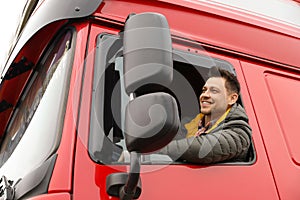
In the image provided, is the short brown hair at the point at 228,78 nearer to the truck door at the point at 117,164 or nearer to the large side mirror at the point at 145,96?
the truck door at the point at 117,164

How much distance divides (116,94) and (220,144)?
56cm

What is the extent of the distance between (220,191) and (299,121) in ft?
2.49

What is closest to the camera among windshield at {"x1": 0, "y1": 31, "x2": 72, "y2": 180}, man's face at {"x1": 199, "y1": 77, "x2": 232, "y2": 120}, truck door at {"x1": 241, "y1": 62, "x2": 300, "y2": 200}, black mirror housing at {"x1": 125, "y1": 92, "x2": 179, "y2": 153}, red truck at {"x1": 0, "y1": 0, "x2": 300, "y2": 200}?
black mirror housing at {"x1": 125, "y1": 92, "x2": 179, "y2": 153}

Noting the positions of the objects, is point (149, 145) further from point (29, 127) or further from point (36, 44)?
point (36, 44)

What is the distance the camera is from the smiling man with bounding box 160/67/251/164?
6.55 ft

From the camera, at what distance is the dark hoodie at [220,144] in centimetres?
198

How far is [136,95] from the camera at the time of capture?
64.5 inches

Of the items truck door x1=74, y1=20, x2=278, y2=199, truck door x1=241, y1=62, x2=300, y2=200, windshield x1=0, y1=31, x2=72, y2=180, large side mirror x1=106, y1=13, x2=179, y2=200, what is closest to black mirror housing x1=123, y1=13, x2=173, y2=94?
large side mirror x1=106, y1=13, x2=179, y2=200

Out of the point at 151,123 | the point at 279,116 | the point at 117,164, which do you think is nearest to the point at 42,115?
the point at 117,164

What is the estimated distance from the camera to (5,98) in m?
2.97

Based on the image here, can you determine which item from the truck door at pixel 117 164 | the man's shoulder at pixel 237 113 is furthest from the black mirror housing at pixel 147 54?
Answer: the man's shoulder at pixel 237 113

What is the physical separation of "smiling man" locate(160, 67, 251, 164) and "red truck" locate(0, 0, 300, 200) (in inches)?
1.7

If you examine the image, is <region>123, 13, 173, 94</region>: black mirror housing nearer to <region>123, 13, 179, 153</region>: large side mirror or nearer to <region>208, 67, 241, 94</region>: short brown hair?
<region>123, 13, 179, 153</region>: large side mirror

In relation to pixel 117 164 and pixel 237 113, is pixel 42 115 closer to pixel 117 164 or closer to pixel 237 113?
pixel 117 164
